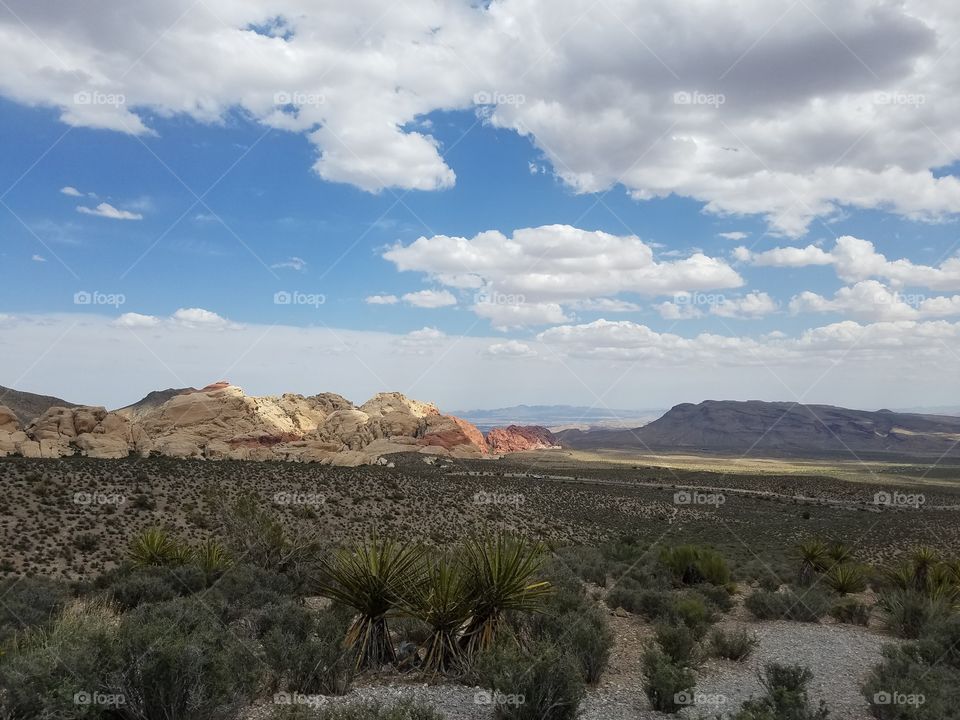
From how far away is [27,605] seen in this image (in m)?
10.6

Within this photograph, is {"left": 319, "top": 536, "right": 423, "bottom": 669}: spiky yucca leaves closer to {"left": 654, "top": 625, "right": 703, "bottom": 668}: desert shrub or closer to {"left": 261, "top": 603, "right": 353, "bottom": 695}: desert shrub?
{"left": 261, "top": 603, "right": 353, "bottom": 695}: desert shrub

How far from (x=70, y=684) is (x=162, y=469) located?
3137 centimetres

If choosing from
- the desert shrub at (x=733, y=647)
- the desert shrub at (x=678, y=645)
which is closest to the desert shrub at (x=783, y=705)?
the desert shrub at (x=678, y=645)

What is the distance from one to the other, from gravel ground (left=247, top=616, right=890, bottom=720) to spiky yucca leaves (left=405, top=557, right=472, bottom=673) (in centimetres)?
59

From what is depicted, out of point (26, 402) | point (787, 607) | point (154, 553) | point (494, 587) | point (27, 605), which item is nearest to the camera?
point (494, 587)

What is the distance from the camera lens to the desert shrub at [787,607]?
13.9 metres

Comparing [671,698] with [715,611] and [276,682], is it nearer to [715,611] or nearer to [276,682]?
[276,682]

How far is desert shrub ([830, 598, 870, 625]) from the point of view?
44.5 feet

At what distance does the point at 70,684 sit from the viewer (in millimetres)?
5461

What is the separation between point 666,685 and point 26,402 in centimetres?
10829

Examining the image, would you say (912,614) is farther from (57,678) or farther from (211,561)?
(211,561)

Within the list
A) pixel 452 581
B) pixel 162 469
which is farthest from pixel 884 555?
pixel 162 469

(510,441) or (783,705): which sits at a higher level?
(783,705)

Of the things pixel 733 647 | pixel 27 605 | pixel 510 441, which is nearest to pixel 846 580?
pixel 733 647
